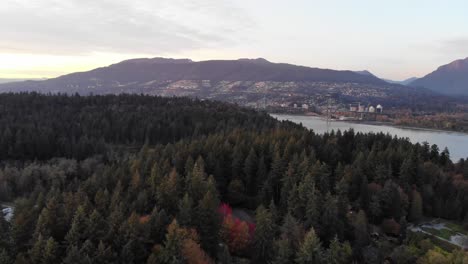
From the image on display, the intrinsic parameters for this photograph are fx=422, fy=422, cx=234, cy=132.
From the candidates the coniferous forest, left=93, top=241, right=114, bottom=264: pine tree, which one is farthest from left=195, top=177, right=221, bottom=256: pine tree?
left=93, top=241, right=114, bottom=264: pine tree

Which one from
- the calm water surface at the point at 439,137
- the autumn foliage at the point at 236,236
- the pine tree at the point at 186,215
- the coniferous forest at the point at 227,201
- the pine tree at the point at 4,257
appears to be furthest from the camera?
the calm water surface at the point at 439,137

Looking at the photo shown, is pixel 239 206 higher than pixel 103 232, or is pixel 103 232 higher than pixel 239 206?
pixel 103 232

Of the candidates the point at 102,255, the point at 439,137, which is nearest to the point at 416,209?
the point at 102,255

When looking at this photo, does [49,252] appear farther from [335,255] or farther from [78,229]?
[335,255]

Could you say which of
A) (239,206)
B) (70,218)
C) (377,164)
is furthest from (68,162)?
(377,164)

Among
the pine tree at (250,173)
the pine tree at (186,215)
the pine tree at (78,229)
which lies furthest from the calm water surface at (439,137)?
the pine tree at (78,229)

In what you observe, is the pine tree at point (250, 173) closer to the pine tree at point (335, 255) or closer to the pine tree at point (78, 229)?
the pine tree at point (335, 255)

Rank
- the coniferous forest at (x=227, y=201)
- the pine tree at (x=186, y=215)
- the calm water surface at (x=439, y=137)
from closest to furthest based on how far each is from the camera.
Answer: the coniferous forest at (x=227, y=201) < the pine tree at (x=186, y=215) < the calm water surface at (x=439, y=137)

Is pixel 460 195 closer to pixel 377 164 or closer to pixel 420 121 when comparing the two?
pixel 377 164
